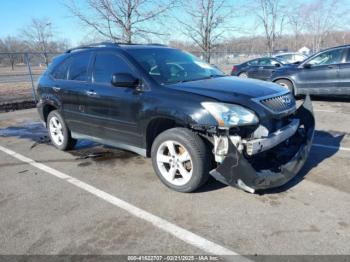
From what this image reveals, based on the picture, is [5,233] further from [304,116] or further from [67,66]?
[304,116]

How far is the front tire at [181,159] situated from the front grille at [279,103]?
886 millimetres

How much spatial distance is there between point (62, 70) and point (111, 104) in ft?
5.54

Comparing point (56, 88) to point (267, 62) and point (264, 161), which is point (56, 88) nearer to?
point (264, 161)

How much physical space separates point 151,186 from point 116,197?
19.4 inches

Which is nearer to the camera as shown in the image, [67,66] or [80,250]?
[80,250]

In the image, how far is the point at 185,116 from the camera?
148 inches

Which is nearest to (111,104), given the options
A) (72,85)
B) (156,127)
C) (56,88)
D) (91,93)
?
(91,93)

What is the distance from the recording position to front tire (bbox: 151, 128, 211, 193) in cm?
374

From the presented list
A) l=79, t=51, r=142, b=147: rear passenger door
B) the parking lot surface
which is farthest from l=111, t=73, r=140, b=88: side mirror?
the parking lot surface

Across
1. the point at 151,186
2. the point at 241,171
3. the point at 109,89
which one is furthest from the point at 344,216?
the point at 109,89

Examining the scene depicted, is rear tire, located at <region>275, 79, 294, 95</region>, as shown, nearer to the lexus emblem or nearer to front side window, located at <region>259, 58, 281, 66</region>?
front side window, located at <region>259, 58, 281, 66</region>

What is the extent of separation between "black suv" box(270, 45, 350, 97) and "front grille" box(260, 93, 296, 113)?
6156mm

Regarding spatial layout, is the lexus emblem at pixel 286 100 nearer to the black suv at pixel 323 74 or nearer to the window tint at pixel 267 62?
the black suv at pixel 323 74

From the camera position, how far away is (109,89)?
4672 mm
